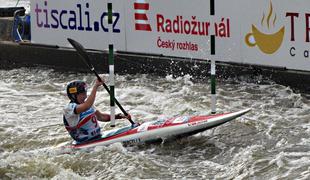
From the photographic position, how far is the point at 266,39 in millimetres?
11562

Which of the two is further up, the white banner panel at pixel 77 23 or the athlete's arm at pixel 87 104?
the white banner panel at pixel 77 23

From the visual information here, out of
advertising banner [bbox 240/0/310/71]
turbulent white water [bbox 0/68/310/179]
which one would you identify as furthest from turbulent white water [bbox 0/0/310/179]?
advertising banner [bbox 240/0/310/71]

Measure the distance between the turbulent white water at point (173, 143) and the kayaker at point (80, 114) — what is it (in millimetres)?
220

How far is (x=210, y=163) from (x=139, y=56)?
500 centimetres

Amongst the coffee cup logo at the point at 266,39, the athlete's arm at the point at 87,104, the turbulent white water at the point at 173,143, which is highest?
the coffee cup logo at the point at 266,39

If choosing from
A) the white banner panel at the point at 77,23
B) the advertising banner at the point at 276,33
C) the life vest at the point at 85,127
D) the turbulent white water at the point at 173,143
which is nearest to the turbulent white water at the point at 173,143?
the turbulent white water at the point at 173,143

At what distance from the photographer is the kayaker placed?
9086 millimetres

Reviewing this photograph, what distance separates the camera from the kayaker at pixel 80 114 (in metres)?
9.09

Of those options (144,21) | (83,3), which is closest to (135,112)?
(144,21)

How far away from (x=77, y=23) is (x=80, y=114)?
5.55 metres

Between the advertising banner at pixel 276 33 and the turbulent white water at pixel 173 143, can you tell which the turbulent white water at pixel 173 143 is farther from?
the advertising banner at pixel 276 33

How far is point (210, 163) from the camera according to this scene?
8.70 m

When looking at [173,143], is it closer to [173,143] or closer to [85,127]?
[173,143]

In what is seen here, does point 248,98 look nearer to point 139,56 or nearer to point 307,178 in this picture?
point 139,56
